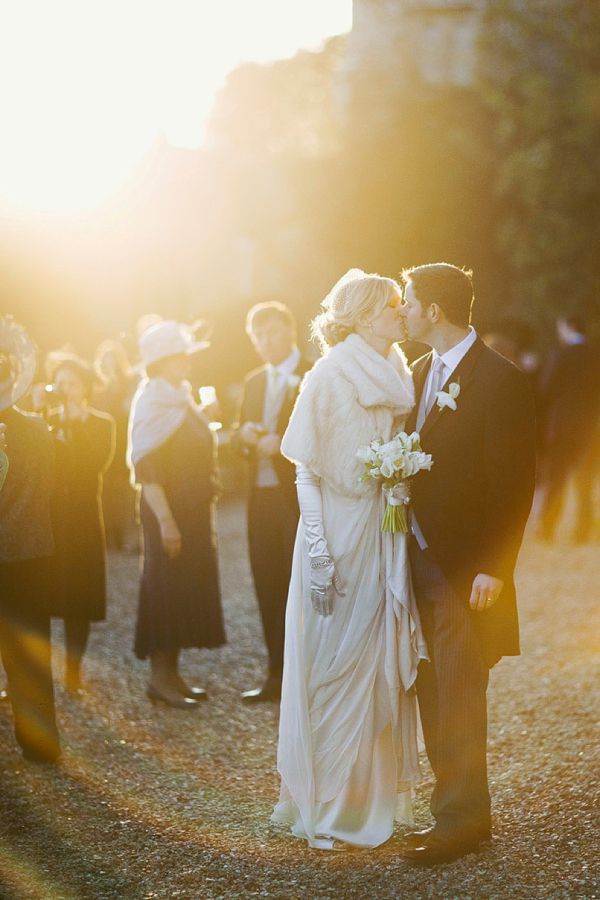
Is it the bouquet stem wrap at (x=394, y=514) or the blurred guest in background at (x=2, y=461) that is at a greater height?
the blurred guest in background at (x=2, y=461)

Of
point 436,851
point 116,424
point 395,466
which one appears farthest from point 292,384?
point 116,424

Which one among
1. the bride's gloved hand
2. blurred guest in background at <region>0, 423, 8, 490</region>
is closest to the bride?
the bride's gloved hand

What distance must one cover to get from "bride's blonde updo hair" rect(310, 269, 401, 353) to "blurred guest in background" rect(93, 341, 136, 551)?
4.01m

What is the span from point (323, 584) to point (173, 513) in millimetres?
2268

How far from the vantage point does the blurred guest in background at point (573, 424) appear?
12133 millimetres

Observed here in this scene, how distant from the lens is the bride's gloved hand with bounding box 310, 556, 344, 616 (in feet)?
13.6

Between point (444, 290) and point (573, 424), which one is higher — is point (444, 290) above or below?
above

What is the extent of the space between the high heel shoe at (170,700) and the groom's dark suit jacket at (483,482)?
2594 millimetres

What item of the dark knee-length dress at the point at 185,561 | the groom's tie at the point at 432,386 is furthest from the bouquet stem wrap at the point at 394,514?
the dark knee-length dress at the point at 185,561

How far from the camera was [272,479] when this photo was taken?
21.0ft

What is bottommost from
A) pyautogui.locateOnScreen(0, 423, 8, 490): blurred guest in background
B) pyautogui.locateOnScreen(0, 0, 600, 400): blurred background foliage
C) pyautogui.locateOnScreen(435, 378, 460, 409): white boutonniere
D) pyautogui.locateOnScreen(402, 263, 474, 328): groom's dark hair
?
pyautogui.locateOnScreen(0, 423, 8, 490): blurred guest in background

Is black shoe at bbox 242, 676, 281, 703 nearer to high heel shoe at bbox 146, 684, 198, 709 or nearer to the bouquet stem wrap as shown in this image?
high heel shoe at bbox 146, 684, 198, 709

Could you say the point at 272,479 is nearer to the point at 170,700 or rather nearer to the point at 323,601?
the point at 170,700

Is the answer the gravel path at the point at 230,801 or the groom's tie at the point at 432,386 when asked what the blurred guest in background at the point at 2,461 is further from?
the groom's tie at the point at 432,386
